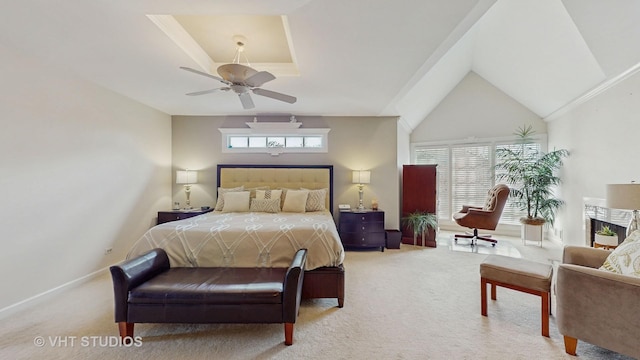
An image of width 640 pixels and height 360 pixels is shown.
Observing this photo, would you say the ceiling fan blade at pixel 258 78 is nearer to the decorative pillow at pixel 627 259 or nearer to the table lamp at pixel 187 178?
the table lamp at pixel 187 178

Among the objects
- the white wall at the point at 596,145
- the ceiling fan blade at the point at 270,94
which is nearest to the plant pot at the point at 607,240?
the white wall at the point at 596,145

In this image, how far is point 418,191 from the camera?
4.94 meters

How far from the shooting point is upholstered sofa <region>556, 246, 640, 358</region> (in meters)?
1.56

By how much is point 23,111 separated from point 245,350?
10.8 ft

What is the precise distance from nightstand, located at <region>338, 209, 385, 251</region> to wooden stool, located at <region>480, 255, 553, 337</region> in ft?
6.82

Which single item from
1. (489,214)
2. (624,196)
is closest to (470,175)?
(489,214)

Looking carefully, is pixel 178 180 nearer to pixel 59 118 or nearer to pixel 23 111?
pixel 59 118

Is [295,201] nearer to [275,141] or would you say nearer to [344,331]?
[275,141]

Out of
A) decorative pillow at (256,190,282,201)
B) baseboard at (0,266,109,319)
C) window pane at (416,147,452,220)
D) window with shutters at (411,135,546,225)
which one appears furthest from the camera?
window pane at (416,147,452,220)

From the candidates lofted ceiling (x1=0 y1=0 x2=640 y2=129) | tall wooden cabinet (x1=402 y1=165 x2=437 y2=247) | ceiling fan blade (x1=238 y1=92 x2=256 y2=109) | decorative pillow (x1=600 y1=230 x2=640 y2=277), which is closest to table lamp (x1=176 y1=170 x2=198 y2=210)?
lofted ceiling (x1=0 y1=0 x2=640 y2=129)

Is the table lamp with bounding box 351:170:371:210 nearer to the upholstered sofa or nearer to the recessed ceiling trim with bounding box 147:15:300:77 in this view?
the recessed ceiling trim with bounding box 147:15:300:77

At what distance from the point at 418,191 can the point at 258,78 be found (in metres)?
3.82

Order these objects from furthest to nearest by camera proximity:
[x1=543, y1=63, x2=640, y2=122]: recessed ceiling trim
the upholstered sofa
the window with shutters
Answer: the window with shutters < [x1=543, y1=63, x2=640, y2=122]: recessed ceiling trim < the upholstered sofa

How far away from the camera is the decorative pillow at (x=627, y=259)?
5.62 feet
